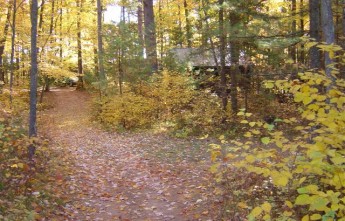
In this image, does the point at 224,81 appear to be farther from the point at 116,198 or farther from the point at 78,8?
the point at 78,8

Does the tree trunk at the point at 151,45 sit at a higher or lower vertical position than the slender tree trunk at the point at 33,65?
higher

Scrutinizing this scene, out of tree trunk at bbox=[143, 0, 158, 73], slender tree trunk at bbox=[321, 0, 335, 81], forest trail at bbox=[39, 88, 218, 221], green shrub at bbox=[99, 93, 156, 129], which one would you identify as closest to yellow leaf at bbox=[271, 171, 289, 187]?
forest trail at bbox=[39, 88, 218, 221]

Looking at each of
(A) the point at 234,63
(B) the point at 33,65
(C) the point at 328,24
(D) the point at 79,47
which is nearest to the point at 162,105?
(A) the point at 234,63

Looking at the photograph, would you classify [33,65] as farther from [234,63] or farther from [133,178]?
[234,63]

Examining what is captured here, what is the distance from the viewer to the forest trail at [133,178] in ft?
22.5

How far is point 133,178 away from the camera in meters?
9.07

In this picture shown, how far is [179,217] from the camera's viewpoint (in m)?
6.61

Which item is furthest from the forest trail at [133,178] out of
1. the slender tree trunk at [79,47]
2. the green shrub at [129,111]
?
the slender tree trunk at [79,47]

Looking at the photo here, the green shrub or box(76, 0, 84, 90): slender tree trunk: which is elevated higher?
box(76, 0, 84, 90): slender tree trunk

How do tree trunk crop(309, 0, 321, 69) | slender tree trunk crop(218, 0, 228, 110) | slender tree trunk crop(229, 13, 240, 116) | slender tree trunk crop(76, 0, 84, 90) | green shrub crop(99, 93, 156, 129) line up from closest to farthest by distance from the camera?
tree trunk crop(309, 0, 321, 69) < slender tree trunk crop(218, 0, 228, 110) < slender tree trunk crop(229, 13, 240, 116) < green shrub crop(99, 93, 156, 129) < slender tree trunk crop(76, 0, 84, 90)

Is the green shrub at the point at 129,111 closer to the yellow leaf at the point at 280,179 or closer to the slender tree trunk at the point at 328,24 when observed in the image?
the slender tree trunk at the point at 328,24

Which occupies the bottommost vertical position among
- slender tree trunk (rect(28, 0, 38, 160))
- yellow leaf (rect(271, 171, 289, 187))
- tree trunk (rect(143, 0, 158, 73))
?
yellow leaf (rect(271, 171, 289, 187))

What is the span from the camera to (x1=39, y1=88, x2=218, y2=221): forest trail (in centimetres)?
686

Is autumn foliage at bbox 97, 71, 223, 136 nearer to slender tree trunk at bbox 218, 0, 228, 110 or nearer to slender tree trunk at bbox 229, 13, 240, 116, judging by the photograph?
slender tree trunk at bbox 218, 0, 228, 110
